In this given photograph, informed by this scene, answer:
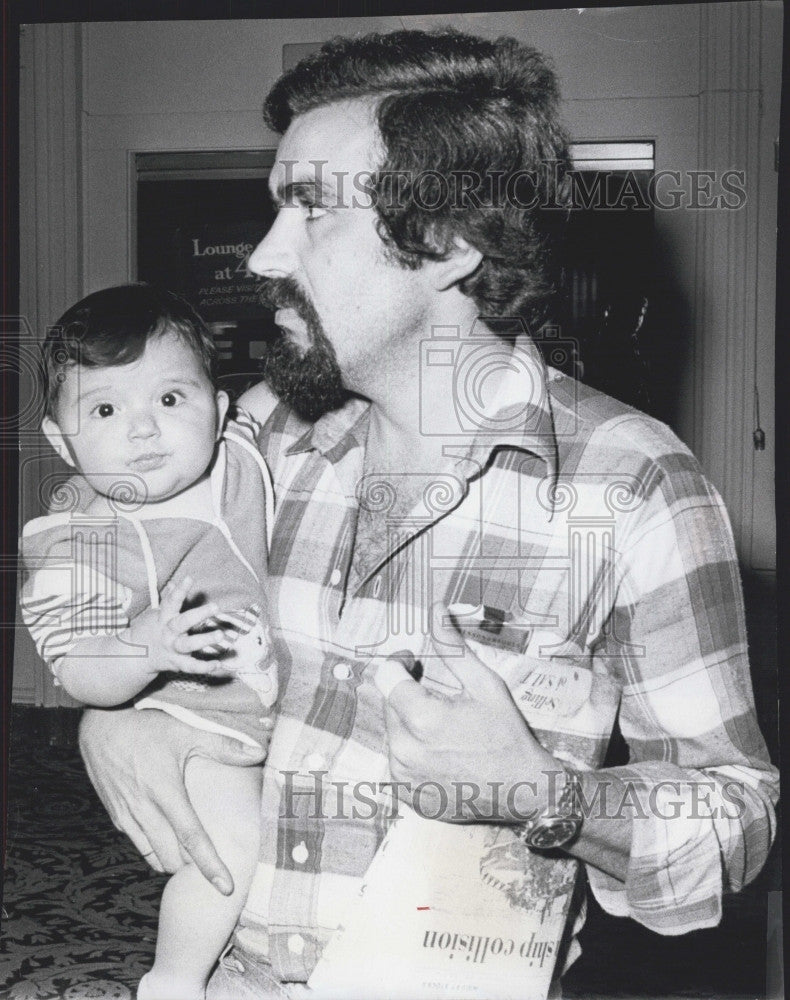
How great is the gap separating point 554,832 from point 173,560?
0.68 metres

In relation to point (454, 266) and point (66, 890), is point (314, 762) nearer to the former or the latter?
point (66, 890)

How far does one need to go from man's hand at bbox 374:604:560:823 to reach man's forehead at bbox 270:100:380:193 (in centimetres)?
70

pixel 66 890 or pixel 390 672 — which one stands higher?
pixel 390 672

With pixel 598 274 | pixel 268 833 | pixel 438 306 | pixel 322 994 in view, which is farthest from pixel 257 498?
pixel 322 994

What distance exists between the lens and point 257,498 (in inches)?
67.7

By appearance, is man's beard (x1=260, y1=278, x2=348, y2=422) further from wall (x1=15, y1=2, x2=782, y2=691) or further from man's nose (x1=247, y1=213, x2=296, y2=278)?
wall (x1=15, y1=2, x2=782, y2=691)

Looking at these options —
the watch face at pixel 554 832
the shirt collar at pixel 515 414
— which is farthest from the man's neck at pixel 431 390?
the watch face at pixel 554 832

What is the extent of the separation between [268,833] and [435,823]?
A: 250mm

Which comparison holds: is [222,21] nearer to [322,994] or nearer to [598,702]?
[598,702]

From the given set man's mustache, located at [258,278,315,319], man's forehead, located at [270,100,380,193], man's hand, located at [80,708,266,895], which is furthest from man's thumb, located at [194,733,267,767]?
man's forehead, located at [270,100,380,193]

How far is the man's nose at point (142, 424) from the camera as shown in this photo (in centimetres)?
165

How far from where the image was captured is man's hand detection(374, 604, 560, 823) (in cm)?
160

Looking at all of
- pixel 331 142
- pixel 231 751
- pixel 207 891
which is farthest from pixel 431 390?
pixel 207 891

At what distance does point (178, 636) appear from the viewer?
5.43 ft
